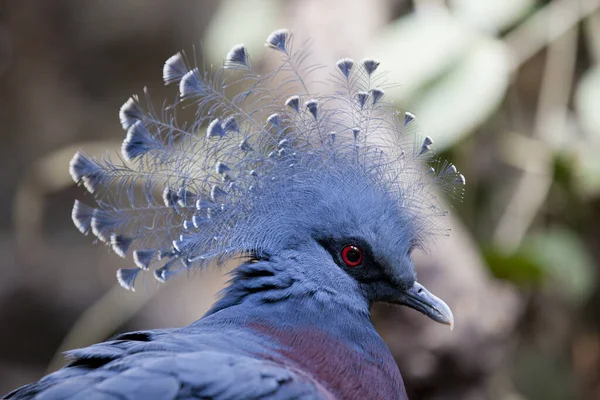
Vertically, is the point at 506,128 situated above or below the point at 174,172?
below

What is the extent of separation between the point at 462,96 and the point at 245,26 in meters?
1.06

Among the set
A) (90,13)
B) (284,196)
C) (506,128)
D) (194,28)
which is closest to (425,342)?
(284,196)

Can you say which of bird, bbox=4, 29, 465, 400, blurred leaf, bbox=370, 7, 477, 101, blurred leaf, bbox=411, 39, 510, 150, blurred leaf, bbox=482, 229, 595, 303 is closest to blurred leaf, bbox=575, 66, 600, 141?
blurred leaf, bbox=411, 39, 510, 150

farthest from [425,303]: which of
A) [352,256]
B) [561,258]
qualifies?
[561,258]

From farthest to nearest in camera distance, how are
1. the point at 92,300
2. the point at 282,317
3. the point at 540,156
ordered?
the point at 92,300 < the point at 540,156 < the point at 282,317

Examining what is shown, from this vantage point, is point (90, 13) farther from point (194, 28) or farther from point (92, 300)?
point (92, 300)

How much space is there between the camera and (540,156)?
3.84 metres

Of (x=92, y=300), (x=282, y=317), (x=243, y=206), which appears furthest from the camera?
(x=92, y=300)

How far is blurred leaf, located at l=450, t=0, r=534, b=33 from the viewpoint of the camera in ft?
10.1

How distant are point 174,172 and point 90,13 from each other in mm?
3766

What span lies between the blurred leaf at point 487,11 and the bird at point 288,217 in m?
1.19

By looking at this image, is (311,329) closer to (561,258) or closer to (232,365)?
(232,365)

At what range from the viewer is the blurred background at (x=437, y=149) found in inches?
118

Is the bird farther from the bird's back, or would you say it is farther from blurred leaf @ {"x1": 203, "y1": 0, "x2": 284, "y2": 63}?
blurred leaf @ {"x1": 203, "y1": 0, "x2": 284, "y2": 63}
